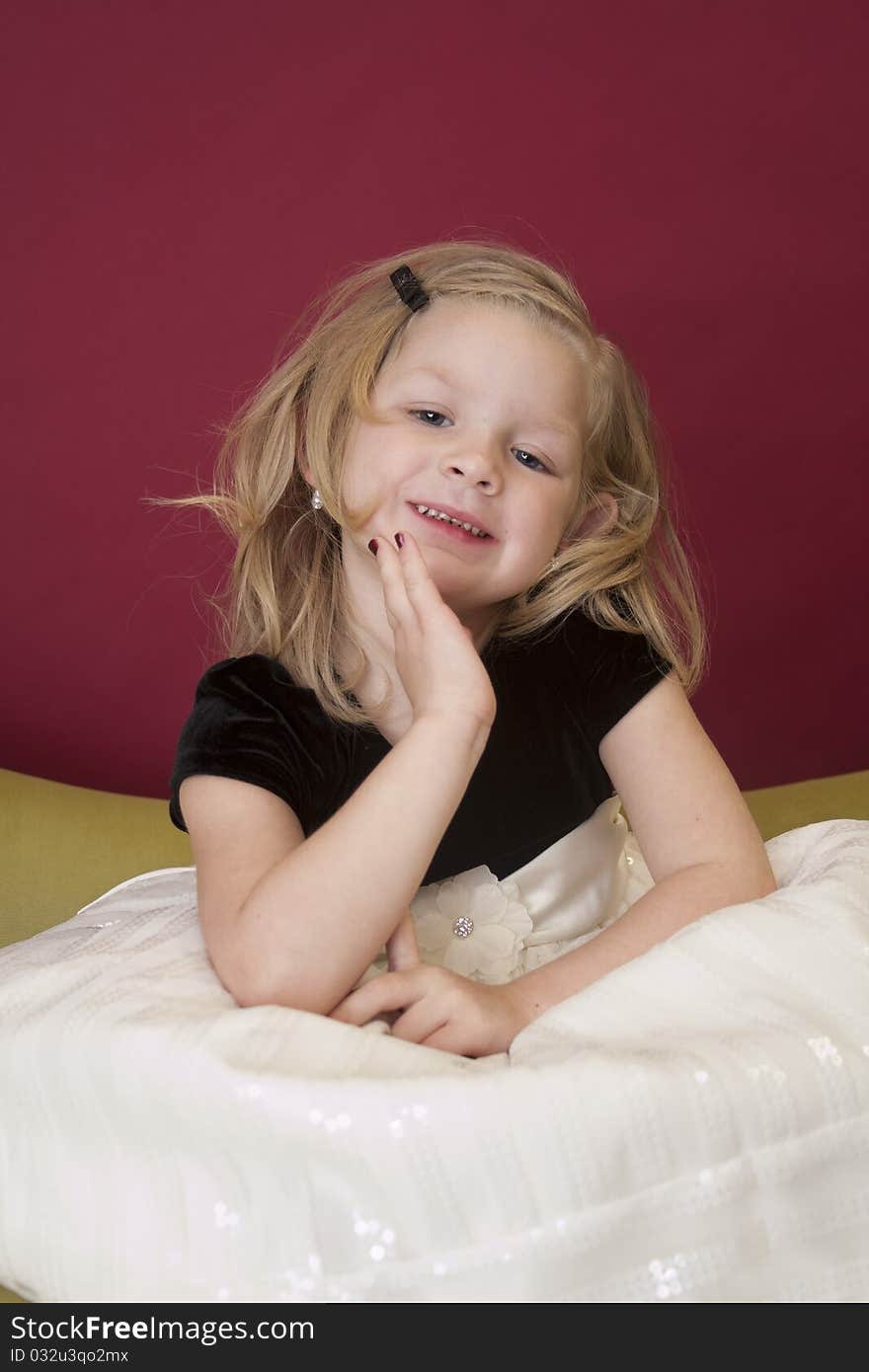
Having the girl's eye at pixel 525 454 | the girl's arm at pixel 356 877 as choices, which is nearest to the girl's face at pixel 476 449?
the girl's eye at pixel 525 454

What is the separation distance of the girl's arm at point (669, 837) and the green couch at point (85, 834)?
50 cm

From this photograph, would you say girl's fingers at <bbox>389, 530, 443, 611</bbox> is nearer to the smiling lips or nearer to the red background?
the smiling lips

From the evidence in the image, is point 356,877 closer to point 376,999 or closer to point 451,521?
point 376,999

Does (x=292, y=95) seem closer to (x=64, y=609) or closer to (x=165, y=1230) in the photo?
(x=64, y=609)

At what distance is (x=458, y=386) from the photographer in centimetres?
118

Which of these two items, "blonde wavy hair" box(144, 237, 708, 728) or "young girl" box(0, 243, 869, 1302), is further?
"blonde wavy hair" box(144, 237, 708, 728)

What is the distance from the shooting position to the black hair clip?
128 centimetres

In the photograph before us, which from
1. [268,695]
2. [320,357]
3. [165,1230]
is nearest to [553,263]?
[320,357]

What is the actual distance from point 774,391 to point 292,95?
2.58 ft

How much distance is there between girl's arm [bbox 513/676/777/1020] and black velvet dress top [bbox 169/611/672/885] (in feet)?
0.10

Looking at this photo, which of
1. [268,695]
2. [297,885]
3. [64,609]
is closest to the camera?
[297,885]

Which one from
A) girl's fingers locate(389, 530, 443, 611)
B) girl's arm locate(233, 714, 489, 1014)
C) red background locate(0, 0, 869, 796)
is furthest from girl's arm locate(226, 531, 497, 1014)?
red background locate(0, 0, 869, 796)
